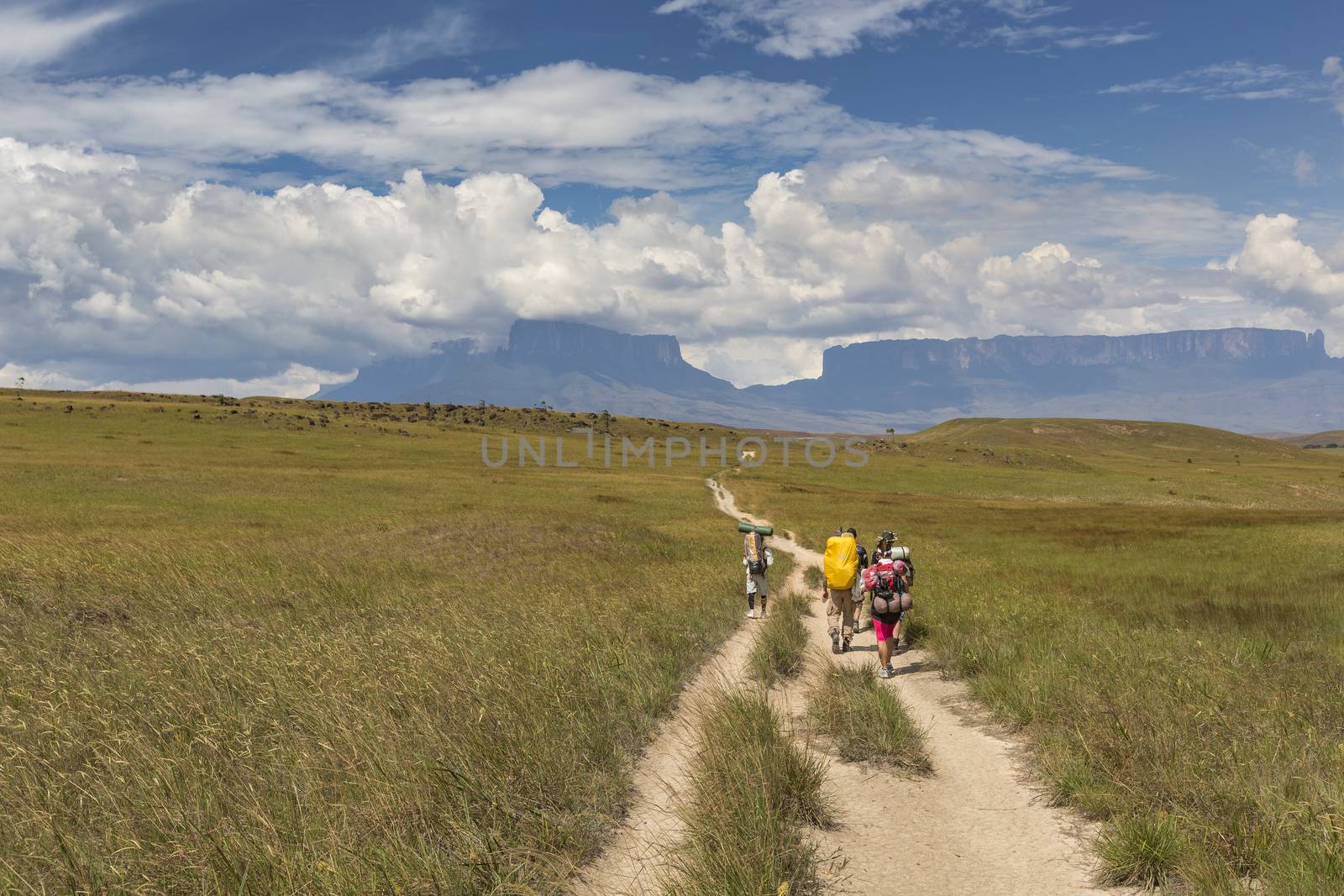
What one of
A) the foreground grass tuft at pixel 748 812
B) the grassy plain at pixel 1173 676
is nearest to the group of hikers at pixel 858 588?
the grassy plain at pixel 1173 676

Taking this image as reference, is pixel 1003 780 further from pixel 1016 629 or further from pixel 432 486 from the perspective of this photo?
pixel 432 486

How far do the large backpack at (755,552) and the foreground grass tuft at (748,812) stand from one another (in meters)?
9.08

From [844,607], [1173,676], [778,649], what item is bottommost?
[778,649]

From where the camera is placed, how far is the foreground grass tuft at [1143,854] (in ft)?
19.1

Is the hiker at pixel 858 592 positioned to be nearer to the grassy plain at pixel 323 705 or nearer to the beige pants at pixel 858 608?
the beige pants at pixel 858 608

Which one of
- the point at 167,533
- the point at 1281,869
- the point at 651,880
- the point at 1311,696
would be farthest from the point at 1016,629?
the point at 167,533

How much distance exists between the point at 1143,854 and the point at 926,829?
1717 mm

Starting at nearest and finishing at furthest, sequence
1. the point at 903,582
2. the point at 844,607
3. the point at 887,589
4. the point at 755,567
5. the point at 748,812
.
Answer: the point at 748,812 → the point at 887,589 → the point at 903,582 → the point at 844,607 → the point at 755,567

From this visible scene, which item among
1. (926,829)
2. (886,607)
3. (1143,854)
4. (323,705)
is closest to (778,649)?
(886,607)

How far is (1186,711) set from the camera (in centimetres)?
828

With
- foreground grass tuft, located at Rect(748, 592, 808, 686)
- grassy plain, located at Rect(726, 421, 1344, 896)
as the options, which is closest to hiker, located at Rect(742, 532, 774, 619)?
foreground grass tuft, located at Rect(748, 592, 808, 686)

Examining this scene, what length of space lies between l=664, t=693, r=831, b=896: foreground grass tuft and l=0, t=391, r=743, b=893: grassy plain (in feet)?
3.05

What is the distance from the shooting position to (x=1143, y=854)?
19.3 ft

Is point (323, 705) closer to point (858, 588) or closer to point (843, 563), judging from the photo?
point (843, 563)
